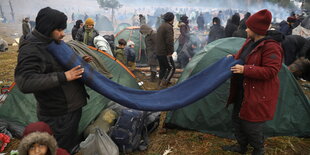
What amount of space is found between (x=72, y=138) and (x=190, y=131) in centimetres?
223

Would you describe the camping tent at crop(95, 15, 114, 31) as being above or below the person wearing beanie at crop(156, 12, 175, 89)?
below

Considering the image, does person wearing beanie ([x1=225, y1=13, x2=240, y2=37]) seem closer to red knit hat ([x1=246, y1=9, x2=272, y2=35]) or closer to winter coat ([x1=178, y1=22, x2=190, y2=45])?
winter coat ([x1=178, y1=22, x2=190, y2=45])

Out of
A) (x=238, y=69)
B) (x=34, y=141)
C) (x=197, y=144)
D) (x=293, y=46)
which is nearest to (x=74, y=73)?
(x=34, y=141)

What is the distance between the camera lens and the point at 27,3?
126 ft

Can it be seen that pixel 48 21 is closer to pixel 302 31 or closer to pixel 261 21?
pixel 261 21

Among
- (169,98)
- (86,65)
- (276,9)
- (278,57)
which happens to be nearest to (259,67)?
(278,57)

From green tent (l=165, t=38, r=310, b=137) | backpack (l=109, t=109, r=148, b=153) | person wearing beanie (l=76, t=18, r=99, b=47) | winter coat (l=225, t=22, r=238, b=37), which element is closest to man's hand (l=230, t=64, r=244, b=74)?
green tent (l=165, t=38, r=310, b=137)

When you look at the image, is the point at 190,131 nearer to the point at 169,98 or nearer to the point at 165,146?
the point at 165,146

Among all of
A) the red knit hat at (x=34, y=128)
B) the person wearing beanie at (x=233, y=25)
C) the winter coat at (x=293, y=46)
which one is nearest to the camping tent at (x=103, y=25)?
the person wearing beanie at (x=233, y=25)

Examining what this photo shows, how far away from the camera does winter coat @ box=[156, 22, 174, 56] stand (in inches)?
230

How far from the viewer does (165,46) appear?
6008 mm

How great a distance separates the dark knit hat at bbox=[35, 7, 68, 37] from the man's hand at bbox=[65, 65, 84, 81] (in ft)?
1.30

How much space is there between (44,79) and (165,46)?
425 cm

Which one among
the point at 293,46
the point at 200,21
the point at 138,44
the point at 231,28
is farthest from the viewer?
the point at 200,21
